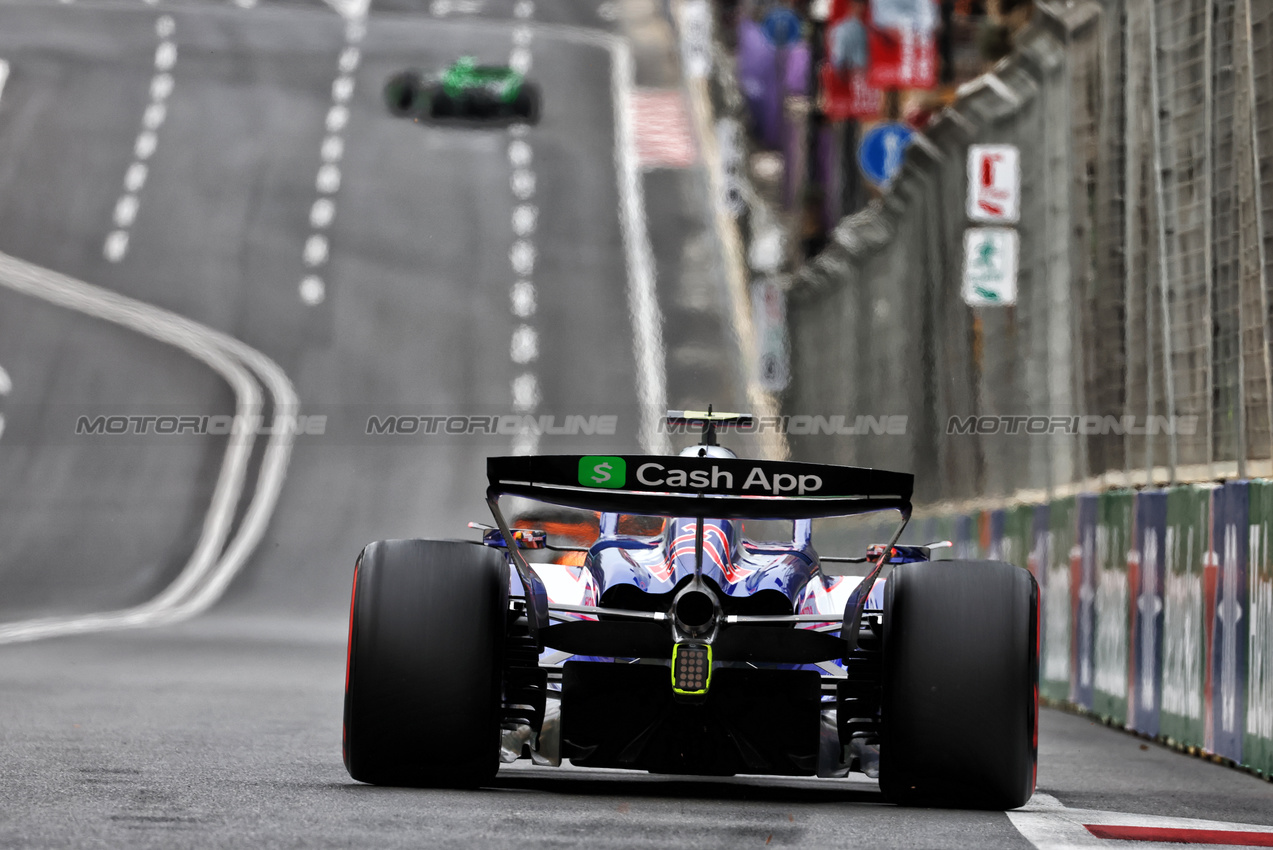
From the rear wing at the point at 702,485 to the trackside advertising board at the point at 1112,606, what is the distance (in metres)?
6.29

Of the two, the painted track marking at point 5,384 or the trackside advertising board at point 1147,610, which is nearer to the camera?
the trackside advertising board at point 1147,610

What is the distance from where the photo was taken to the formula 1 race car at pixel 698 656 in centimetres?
793

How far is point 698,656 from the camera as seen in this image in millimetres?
7934

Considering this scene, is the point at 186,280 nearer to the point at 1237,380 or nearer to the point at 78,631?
the point at 78,631

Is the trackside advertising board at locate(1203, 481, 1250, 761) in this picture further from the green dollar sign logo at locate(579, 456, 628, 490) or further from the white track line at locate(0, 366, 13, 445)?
the white track line at locate(0, 366, 13, 445)

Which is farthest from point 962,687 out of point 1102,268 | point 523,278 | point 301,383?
point 523,278

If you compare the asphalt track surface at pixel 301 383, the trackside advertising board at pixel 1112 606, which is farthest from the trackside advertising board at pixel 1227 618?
the trackside advertising board at pixel 1112 606

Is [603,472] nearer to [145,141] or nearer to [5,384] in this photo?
[5,384]

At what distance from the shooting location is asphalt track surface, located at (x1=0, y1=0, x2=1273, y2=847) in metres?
7.82

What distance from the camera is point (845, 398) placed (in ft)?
93.7

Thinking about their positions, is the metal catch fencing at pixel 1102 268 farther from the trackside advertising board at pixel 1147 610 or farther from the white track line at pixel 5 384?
the white track line at pixel 5 384

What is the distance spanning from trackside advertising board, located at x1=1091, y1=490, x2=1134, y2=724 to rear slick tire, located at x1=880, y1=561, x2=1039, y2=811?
589 centimetres

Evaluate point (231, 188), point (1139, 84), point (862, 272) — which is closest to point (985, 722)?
point (1139, 84)

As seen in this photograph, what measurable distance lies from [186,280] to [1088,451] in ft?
92.2
